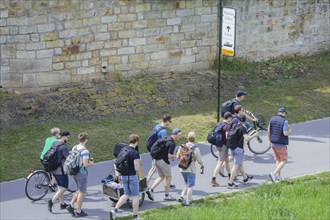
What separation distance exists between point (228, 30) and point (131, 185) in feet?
21.2

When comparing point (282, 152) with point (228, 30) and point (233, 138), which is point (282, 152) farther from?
point (228, 30)

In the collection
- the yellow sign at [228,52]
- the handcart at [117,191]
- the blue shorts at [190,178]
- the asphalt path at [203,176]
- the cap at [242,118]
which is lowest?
the asphalt path at [203,176]

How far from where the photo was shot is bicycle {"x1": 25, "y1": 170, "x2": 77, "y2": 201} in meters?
16.7

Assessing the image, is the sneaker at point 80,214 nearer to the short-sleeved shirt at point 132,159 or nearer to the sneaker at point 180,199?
the short-sleeved shirt at point 132,159

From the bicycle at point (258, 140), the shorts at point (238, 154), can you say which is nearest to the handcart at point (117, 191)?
the shorts at point (238, 154)

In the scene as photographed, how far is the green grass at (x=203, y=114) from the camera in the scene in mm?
19078

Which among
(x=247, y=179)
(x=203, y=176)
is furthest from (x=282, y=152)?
(x=203, y=176)

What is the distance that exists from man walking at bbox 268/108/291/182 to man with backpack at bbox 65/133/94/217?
3.84 m

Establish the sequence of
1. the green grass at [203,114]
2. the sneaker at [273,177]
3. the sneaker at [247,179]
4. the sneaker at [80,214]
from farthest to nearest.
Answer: the green grass at [203,114], the sneaker at [247,179], the sneaker at [273,177], the sneaker at [80,214]

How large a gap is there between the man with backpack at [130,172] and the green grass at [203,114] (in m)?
3.06

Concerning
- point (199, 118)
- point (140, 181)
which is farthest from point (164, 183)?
point (199, 118)

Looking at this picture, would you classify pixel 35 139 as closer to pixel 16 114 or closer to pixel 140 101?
pixel 16 114

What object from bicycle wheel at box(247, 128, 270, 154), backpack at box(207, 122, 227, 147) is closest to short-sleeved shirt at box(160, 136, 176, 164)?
backpack at box(207, 122, 227, 147)

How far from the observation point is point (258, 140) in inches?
779
